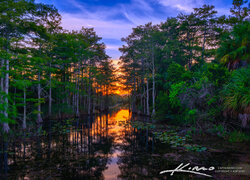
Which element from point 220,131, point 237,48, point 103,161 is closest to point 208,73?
point 237,48

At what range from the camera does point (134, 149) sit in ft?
30.5

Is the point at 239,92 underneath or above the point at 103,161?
above

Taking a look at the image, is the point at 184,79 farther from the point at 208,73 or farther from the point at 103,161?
the point at 103,161

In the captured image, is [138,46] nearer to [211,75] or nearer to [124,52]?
[124,52]

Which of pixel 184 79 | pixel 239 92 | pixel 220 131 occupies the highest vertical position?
pixel 184 79

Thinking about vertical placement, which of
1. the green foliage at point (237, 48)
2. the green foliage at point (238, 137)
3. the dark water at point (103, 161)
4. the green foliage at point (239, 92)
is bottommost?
the dark water at point (103, 161)

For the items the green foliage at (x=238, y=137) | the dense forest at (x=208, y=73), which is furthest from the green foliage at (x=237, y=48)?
the green foliage at (x=238, y=137)

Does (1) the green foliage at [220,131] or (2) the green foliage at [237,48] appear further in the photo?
(2) the green foliage at [237,48]

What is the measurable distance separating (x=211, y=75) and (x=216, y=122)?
408cm

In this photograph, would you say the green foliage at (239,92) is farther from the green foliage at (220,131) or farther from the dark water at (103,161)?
the dark water at (103,161)

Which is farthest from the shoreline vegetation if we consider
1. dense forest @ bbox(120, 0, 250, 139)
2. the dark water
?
the dark water

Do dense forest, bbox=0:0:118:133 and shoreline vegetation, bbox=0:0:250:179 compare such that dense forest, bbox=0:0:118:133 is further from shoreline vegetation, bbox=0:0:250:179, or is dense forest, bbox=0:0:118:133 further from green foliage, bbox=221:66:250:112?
green foliage, bbox=221:66:250:112

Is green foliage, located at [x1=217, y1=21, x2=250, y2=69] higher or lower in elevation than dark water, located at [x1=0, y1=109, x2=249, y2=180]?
higher

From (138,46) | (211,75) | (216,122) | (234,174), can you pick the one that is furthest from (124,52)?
(234,174)
